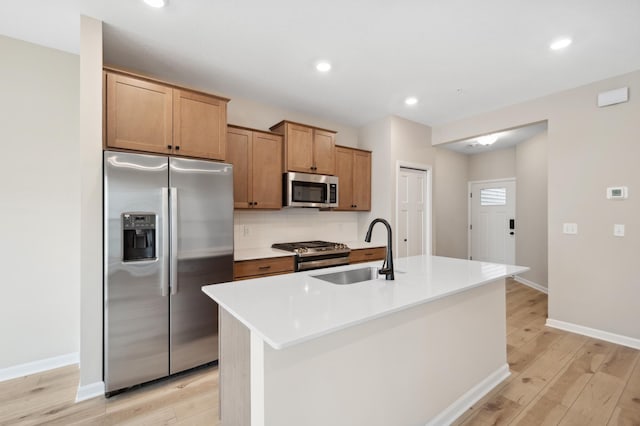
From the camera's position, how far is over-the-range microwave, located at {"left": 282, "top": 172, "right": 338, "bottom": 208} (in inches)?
138

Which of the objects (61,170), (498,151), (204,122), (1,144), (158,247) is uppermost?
(498,151)

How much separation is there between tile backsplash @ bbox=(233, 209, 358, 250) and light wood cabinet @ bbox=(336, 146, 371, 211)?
1.04ft

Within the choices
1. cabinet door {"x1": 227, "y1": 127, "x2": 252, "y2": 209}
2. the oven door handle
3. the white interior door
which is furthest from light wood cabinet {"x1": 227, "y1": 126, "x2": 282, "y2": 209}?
the white interior door

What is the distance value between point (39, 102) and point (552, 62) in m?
4.61

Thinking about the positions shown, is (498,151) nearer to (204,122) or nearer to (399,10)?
(399,10)

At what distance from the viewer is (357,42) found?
94.1 inches

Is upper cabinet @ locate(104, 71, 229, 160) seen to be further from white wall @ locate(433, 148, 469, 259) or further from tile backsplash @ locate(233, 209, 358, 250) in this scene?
white wall @ locate(433, 148, 469, 259)

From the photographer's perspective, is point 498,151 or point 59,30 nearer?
point 59,30

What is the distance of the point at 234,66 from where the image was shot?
2.78m

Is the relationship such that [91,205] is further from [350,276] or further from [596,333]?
[596,333]

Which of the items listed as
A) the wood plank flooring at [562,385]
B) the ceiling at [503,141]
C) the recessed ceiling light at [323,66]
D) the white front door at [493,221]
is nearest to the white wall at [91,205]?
the recessed ceiling light at [323,66]

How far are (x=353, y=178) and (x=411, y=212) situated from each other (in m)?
1.08

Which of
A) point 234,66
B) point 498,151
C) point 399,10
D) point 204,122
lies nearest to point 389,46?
point 399,10

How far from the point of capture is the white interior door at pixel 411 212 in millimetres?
4320
